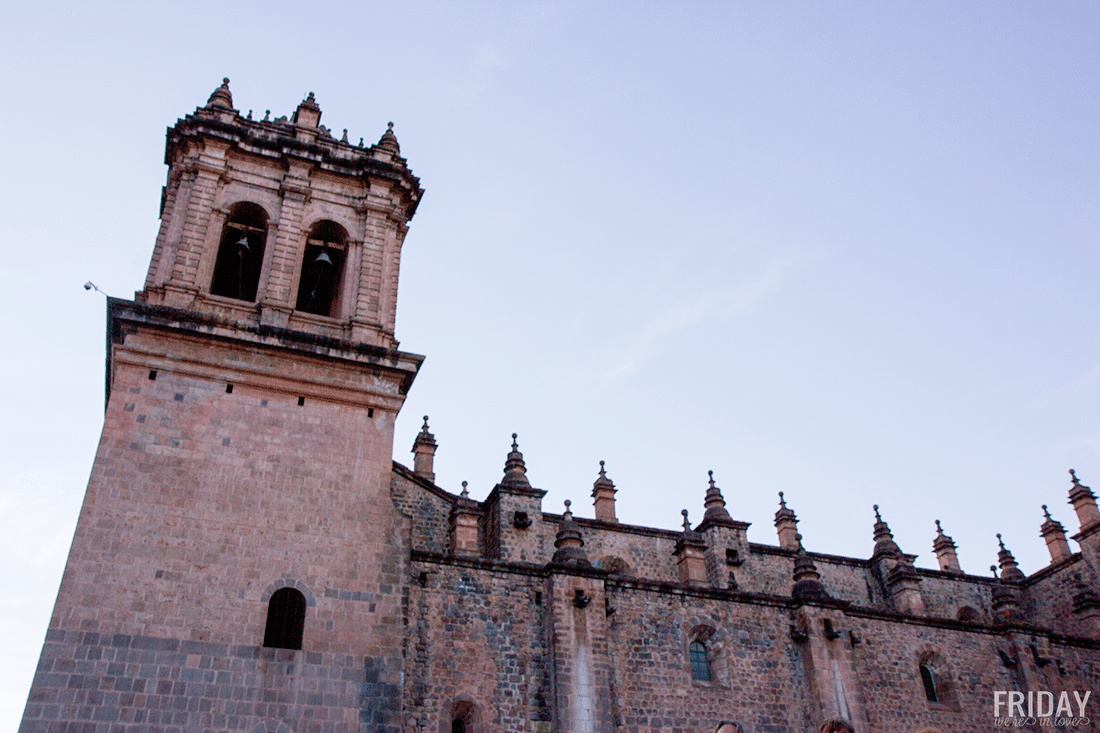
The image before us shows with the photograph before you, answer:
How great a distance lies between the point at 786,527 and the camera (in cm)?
3086

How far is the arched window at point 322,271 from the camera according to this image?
18.8 meters

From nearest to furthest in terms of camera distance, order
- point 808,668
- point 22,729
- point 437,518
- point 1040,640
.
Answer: point 22,729 → point 808,668 → point 1040,640 → point 437,518

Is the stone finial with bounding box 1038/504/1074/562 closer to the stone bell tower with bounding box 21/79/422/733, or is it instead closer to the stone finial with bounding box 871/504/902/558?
the stone finial with bounding box 871/504/902/558

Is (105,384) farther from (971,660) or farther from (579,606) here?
(971,660)

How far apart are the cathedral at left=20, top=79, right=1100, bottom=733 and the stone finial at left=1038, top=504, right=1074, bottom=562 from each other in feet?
31.7

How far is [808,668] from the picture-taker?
60.2 ft

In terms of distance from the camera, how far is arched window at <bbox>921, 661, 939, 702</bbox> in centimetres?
1977

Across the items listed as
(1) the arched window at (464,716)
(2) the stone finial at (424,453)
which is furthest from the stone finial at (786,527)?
(1) the arched window at (464,716)

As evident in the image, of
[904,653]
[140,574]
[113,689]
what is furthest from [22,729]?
[904,653]

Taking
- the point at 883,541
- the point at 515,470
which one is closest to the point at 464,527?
the point at 515,470

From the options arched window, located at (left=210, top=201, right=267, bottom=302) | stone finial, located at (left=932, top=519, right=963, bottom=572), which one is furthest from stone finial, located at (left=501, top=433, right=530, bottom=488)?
stone finial, located at (left=932, top=519, right=963, bottom=572)

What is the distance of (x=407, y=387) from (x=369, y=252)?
324cm

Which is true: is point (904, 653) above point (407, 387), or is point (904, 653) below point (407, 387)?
below

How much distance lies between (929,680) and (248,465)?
1584 cm
